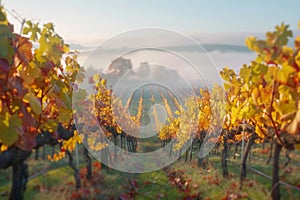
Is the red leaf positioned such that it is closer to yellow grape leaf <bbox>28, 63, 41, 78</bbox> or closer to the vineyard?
the vineyard

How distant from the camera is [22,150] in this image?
3807 millimetres

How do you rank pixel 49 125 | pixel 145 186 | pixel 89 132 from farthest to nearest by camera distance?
pixel 89 132 < pixel 145 186 < pixel 49 125

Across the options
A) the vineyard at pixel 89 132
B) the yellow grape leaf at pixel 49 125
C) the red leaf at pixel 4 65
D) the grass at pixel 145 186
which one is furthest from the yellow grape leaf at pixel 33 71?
the grass at pixel 145 186

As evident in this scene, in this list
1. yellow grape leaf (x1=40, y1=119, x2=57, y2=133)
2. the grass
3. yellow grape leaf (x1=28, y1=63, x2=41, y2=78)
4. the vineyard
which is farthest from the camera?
the grass

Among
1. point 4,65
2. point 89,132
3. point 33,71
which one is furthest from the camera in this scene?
point 89,132

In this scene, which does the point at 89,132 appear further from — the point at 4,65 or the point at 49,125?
the point at 4,65

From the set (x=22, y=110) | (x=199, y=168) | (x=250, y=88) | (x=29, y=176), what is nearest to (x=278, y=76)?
(x=250, y=88)

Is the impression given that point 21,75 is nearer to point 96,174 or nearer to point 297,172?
point 96,174

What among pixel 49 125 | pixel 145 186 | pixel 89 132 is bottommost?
pixel 145 186

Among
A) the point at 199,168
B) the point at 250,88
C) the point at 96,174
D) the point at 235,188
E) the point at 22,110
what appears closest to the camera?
the point at 22,110

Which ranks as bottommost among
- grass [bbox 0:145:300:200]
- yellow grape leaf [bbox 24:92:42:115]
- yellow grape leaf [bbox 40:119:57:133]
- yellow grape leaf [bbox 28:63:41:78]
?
grass [bbox 0:145:300:200]

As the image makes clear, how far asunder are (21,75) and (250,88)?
2.23 metres

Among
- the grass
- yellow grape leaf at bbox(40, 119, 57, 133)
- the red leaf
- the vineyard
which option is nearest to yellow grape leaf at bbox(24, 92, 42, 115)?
the vineyard

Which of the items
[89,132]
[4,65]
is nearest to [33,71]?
[4,65]
